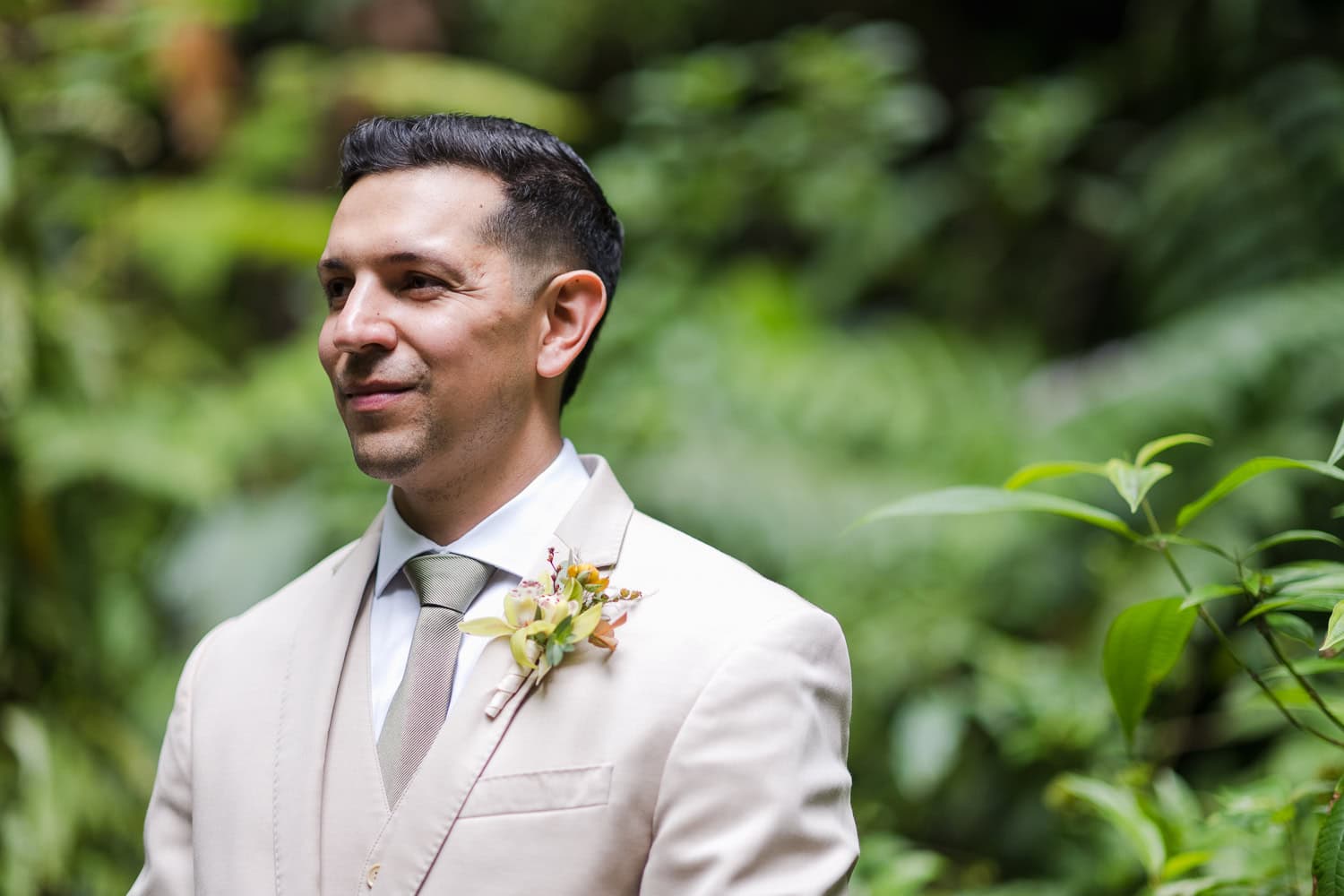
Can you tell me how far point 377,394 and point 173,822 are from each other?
2.19 feet

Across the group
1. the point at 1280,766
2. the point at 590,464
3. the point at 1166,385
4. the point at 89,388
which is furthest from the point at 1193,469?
the point at 89,388

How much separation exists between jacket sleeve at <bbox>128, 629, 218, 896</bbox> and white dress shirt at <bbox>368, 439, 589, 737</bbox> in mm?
314

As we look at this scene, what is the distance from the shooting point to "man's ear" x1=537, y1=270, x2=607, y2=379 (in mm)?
1505

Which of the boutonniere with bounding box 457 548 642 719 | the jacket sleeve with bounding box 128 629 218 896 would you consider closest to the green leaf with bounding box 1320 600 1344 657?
the boutonniere with bounding box 457 548 642 719

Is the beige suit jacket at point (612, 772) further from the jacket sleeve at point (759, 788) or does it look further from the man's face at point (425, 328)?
the man's face at point (425, 328)

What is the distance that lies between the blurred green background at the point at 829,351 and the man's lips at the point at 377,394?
1225 mm

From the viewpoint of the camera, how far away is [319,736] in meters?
1.42

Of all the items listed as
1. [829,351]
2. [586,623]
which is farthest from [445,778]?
[829,351]

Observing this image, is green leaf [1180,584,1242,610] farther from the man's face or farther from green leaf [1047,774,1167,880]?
the man's face

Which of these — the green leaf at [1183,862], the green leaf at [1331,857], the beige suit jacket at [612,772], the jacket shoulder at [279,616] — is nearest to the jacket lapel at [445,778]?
the beige suit jacket at [612,772]

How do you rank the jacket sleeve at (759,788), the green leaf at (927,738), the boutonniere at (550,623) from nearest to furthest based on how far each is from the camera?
the jacket sleeve at (759,788)
the boutonniere at (550,623)
the green leaf at (927,738)

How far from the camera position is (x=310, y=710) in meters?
1.45

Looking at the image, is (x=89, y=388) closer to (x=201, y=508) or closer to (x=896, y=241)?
(x=201, y=508)

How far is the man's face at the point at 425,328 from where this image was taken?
1.40 m
